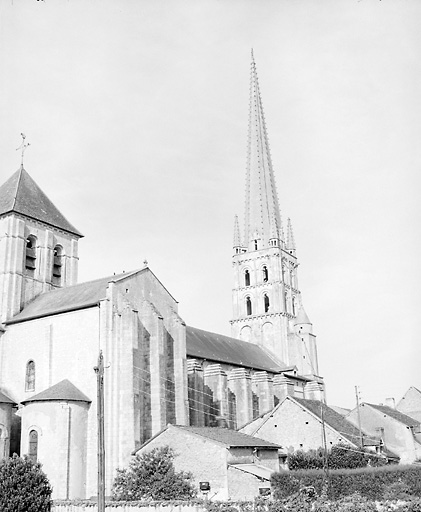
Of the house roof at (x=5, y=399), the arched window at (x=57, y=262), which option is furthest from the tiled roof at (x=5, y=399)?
the arched window at (x=57, y=262)

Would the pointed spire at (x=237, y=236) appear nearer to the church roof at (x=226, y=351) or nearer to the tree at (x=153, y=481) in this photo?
the church roof at (x=226, y=351)

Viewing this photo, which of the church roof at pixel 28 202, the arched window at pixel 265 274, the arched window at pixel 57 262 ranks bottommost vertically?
the arched window at pixel 57 262

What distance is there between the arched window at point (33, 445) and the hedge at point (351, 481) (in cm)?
1347

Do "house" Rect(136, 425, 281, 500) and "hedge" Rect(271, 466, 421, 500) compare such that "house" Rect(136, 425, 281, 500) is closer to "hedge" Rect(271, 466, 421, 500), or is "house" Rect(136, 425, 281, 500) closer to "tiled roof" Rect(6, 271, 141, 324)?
"hedge" Rect(271, 466, 421, 500)

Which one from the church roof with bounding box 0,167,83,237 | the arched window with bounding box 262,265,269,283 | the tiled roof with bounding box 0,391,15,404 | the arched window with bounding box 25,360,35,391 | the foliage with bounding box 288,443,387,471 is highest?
the arched window with bounding box 262,265,269,283

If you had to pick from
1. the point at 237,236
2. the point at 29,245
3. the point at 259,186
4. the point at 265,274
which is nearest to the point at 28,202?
the point at 29,245

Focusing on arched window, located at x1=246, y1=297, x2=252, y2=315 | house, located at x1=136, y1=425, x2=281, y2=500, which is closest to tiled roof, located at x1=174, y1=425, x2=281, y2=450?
house, located at x1=136, y1=425, x2=281, y2=500

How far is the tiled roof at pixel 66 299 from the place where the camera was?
3866cm

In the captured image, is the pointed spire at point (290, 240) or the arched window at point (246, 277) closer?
the arched window at point (246, 277)

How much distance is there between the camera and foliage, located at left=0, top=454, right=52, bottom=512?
78.7 ft

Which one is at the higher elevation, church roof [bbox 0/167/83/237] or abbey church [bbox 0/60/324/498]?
church roof [bbox 0/167/83/237]

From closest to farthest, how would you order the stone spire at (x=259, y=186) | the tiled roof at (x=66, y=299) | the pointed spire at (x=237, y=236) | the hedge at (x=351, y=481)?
the hedge at (x=351, y=481), the tiled roof at (x=66, y=299), the stone spire at (x=259, y=186), the pointed spire at (x=237, y=236)

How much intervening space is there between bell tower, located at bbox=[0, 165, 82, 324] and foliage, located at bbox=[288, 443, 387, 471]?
20.9 metres

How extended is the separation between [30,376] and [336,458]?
63.1 ft
